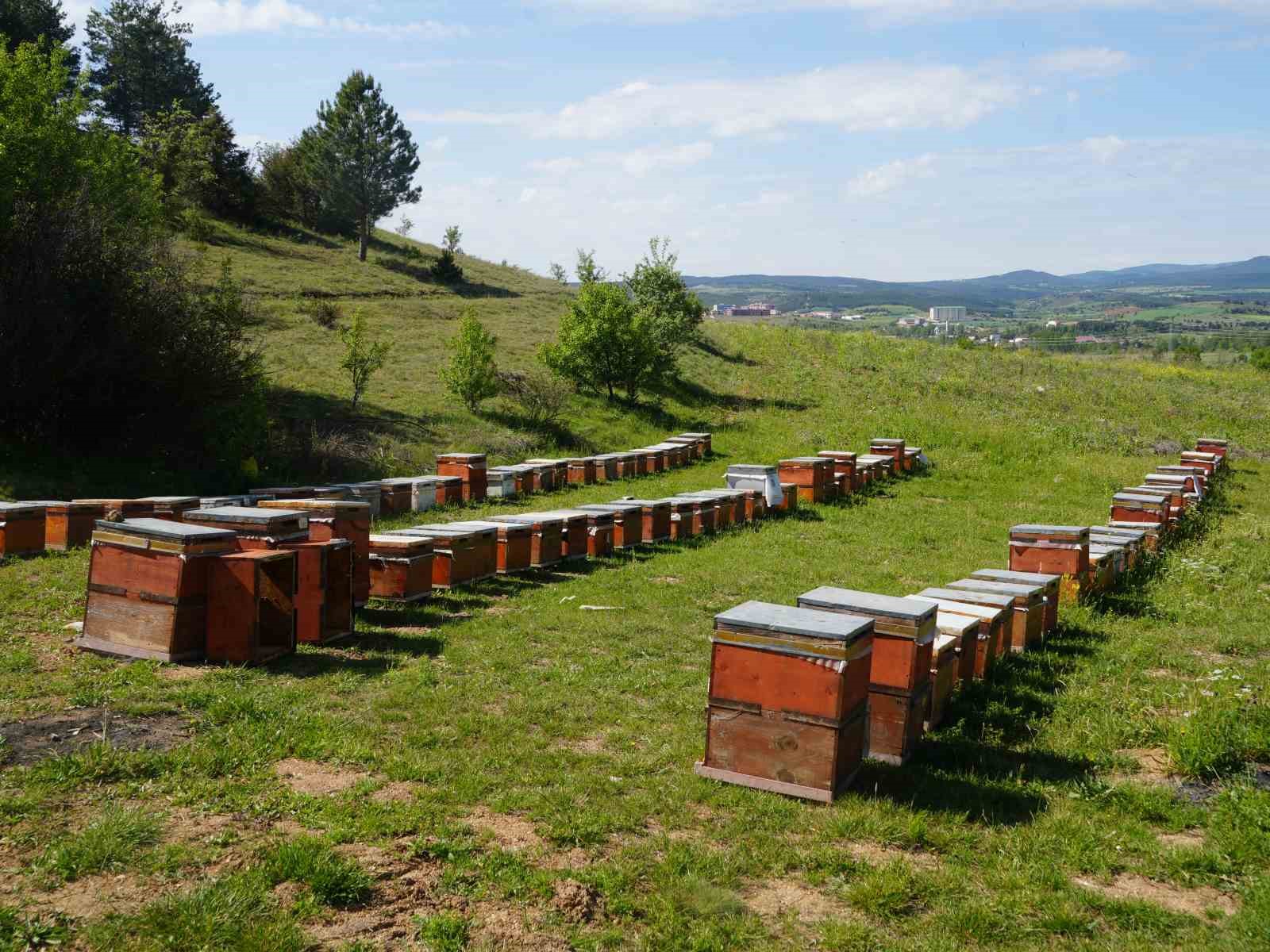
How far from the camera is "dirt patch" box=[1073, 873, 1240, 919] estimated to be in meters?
4.55

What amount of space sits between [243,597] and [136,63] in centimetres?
5576

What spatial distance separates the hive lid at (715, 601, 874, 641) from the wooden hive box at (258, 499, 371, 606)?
4526 mm

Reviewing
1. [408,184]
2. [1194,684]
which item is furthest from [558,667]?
[408,184]

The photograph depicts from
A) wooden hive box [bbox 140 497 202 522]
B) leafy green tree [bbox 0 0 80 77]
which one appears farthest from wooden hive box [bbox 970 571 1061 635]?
leafy green tree [bbox 0 0 80 77]

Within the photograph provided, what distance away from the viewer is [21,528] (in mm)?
11086

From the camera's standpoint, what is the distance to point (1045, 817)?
17.8 feet

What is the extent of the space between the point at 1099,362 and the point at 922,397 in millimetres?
21249

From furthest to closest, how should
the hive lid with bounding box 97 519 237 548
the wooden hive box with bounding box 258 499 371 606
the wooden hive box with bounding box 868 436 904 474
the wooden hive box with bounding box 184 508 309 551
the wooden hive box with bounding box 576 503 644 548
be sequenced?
1. the wooden hive box with bounding box 868 436 904 474
2. the wooden hive box with bounding box 576 503 644 548
3. the wooden hive box with bounding box 258 499 371 606
4. the wooden hive box with bounding box 184 508 309 551
5. the hive lid with bounding box 97 519 237 548

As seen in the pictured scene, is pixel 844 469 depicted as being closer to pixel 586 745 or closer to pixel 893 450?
pixel 893 450

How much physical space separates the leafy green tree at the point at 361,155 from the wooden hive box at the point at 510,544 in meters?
44.6

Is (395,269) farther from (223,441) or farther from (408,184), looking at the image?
(223,441)

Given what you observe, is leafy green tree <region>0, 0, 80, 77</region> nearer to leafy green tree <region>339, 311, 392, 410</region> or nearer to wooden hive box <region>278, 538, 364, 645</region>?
leafy green tree <region>339, 311, 392, 410</region>

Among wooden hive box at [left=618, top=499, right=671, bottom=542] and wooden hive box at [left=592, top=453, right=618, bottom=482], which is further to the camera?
wooden hive box at [left=592, top=453, right=618, bottom=482]

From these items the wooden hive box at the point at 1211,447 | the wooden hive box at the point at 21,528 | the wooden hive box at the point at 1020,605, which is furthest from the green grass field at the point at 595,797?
the wooden hive box at the point at 1211,447
